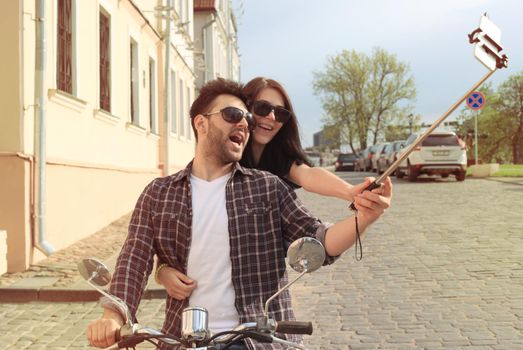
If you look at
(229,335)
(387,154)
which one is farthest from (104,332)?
(387,154)

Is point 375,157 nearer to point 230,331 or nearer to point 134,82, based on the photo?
Answer: point 134,82

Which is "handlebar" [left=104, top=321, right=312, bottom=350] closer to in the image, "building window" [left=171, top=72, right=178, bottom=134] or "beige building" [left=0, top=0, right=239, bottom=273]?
"beige building" [left=0, top=0, right=239, bottom=273]

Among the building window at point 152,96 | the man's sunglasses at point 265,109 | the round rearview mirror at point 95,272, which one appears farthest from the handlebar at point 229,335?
the building window at point 152,96

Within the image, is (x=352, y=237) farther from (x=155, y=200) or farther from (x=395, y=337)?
(x=395, y=337)

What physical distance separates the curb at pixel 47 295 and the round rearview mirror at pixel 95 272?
5.69 m

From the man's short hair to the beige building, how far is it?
261 inches

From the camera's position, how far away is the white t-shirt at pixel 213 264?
2611mm

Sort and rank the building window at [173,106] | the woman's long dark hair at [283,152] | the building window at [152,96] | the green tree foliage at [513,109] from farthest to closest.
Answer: the green tree foliage at [513,109]
the building window at [173,106]
the building window at [152,96]
the woman's long dark hair at [283,152]

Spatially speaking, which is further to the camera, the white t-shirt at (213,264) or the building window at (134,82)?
the building window at (134,82)

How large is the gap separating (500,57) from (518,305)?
18.5 ft

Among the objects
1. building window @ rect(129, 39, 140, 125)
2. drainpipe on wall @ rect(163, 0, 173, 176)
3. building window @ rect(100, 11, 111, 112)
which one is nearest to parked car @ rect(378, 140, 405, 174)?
drainpipe on wall @ rect(163, 0, 173, 176)

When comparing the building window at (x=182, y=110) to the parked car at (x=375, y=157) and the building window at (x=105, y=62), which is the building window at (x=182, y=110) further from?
the parked car at (x=375, y=157)

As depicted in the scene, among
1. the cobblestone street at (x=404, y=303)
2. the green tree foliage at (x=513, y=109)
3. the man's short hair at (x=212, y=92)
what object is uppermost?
the green tree foliage at (x=513, y=109)

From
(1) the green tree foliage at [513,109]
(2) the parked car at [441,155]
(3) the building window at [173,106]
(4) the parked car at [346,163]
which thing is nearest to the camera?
(3) the building window at [173,106]
